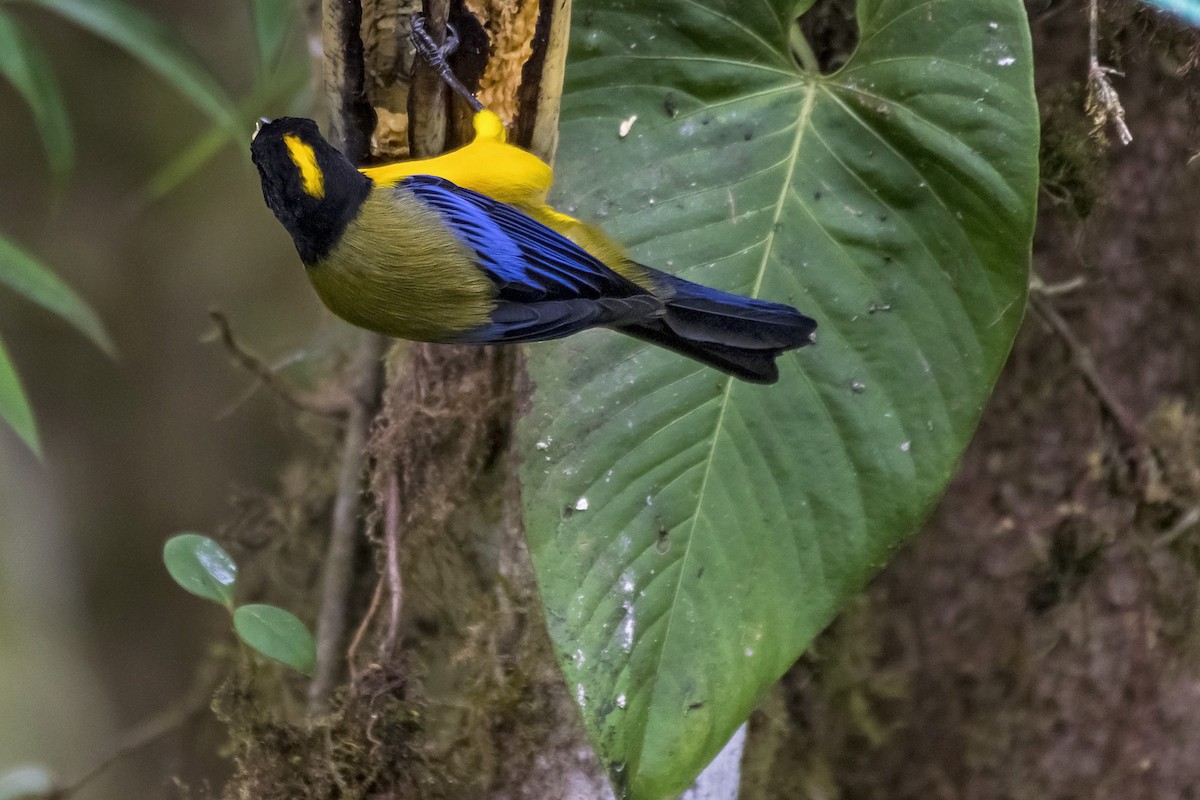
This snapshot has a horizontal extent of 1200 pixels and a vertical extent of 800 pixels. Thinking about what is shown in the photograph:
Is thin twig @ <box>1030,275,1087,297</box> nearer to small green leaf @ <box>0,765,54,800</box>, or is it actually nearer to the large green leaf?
the large green leaf

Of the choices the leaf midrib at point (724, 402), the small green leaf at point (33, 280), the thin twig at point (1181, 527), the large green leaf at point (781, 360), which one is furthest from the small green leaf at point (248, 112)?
the thin twig at point (1181, 527)

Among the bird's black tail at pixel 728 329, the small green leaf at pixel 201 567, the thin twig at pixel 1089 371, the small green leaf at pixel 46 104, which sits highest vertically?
the thin twig at pixel 1089 371

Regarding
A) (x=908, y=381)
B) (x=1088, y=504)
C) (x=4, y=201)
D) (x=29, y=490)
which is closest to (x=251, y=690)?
(x=908, y=381)

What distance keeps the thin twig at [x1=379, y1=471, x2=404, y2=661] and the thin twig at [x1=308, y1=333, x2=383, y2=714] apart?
252mm

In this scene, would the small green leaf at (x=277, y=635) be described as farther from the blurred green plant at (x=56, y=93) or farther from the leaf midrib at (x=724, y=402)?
the blurred green plant at (x=56, y=93)

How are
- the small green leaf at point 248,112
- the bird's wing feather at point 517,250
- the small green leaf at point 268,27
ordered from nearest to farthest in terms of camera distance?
1. the bird's wing feather at point 517,250
2. the small green leaf at point 268,27
3. the small green leaf at point 248,112

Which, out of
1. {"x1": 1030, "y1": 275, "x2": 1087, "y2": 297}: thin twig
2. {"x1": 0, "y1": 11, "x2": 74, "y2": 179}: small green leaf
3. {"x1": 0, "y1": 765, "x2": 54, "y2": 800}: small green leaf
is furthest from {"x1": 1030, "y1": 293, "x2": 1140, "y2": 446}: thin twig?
{"x1": 0, "y1": 765, "x2": 54, "y2": 800}: small green leaf

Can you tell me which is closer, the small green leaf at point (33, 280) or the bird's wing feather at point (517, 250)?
the bird's wing feather at point (517, 250)

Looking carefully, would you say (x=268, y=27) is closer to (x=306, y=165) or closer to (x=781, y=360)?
(x=306, y=165)

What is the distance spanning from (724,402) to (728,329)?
0.11 metres

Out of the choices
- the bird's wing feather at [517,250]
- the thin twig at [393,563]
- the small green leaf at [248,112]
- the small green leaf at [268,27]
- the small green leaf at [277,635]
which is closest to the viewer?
the small green leaf at [277,635]

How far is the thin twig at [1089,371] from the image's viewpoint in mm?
1582

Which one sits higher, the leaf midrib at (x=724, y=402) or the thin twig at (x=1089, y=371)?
the thin twig at (x=1089, y=371)

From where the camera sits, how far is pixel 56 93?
178cm
